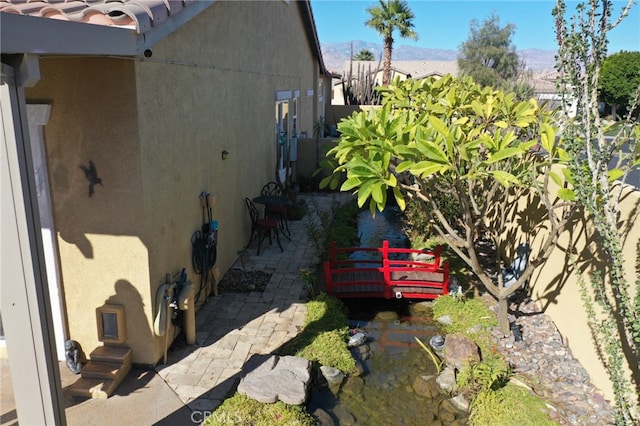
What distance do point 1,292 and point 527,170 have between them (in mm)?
6560

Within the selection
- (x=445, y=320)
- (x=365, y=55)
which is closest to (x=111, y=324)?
(x=445, y=320)

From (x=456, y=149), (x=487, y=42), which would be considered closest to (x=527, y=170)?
(x=456, y=149)

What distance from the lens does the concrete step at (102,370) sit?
566 centimetres

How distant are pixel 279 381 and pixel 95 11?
4492 mm

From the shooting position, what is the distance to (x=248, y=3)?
10.1 metres

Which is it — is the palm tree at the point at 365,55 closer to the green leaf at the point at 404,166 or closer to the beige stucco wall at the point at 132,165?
the beige stucco wall at the point at 132,165

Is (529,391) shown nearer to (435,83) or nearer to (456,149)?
(456,149)

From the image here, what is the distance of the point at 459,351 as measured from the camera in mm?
6656

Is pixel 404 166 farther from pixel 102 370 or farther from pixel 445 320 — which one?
pixel 102 370

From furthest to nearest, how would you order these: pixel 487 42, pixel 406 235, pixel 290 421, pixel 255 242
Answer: pixel 487 42
pixel 406 235
pixel 255 242
pixel 290 421

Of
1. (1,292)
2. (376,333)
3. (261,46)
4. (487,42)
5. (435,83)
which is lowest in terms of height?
(376,333)

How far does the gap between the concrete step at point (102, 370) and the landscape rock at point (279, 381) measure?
4.84 feet

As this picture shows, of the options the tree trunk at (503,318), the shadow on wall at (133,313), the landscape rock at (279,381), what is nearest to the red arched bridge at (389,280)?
the tree trunk at (503,318)

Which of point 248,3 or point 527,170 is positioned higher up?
point 248,3
